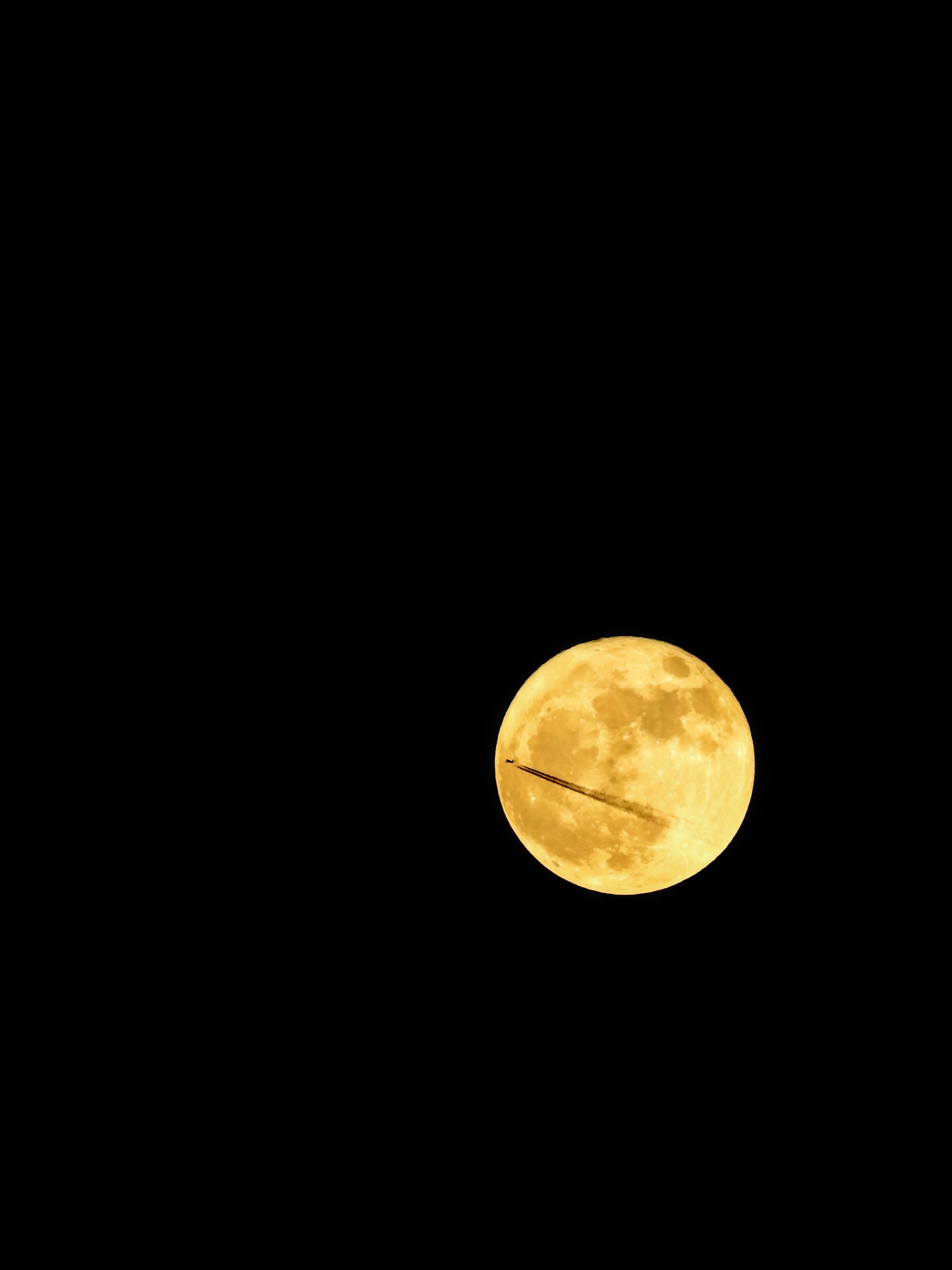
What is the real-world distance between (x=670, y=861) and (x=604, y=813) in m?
0.40

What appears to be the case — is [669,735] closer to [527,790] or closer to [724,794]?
[724,794]

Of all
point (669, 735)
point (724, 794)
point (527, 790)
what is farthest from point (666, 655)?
point (527, 790)

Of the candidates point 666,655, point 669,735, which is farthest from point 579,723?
point 666,655

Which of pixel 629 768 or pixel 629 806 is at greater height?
pixel 629 768

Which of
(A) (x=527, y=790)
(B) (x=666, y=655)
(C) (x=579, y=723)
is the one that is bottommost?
(A) (x=527, y=790)

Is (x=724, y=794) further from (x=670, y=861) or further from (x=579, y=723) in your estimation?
(x=579, y=723)

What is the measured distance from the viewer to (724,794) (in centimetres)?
307

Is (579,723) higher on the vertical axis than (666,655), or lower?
lower

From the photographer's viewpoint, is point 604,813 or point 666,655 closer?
point 604,813

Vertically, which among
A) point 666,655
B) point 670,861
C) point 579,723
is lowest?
point 670,861

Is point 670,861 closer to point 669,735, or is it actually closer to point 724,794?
point 724,794

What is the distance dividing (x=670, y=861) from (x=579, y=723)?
2.39 feet

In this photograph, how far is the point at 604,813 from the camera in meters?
2.97

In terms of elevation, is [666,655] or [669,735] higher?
[666,655]
